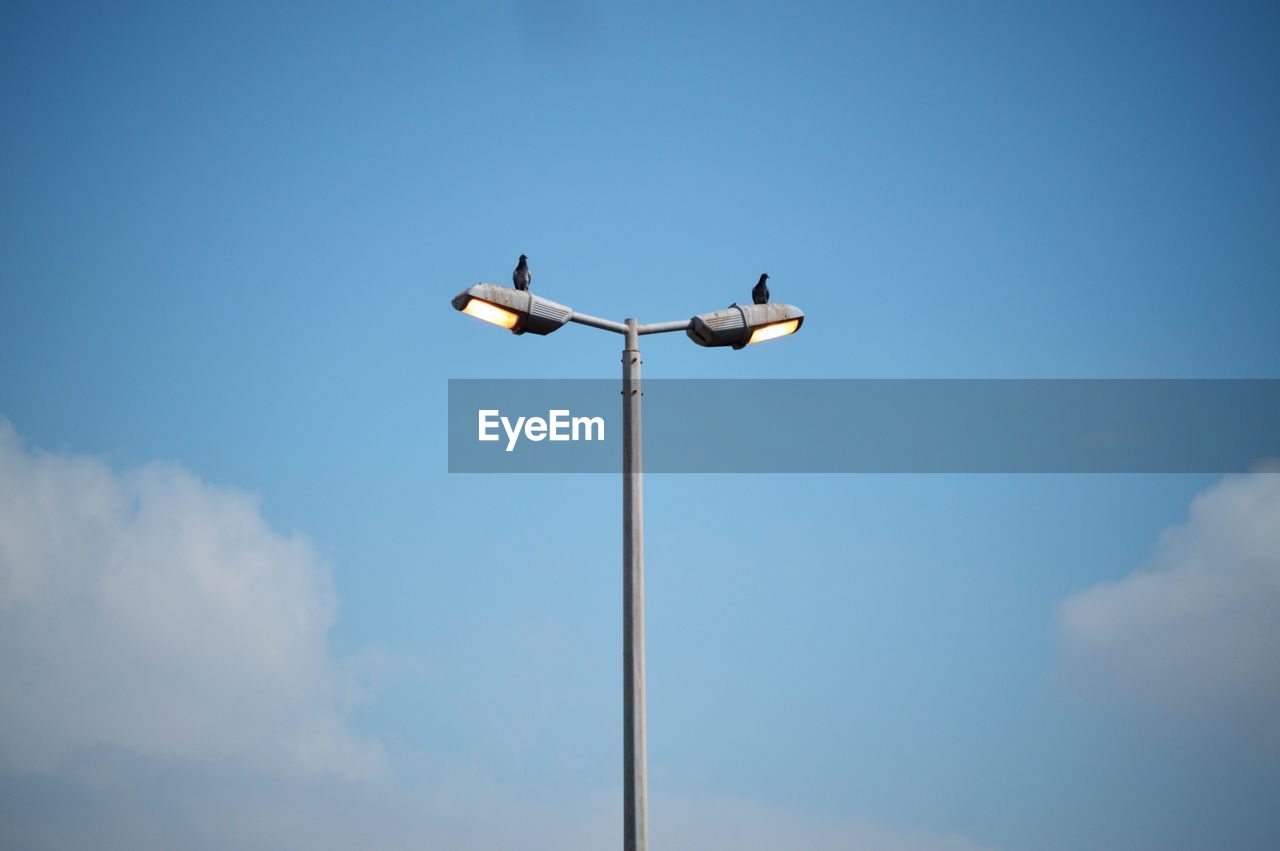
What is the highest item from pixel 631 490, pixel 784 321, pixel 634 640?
pixel 784 321

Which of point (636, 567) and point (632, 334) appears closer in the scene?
point (636, 567)

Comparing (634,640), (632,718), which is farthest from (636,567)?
(632,718)

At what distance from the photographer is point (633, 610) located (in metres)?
9.11

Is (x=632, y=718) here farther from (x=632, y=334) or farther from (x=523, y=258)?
(x=523, y=258)

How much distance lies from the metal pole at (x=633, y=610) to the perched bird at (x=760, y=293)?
126cm

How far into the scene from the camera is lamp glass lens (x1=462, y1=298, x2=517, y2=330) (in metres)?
9.35

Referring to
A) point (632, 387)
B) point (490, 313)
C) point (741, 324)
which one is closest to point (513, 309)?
point (490, 313)

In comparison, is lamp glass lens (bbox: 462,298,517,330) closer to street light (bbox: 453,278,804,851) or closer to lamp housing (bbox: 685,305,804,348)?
street light (bbox: 453,278,804,851)

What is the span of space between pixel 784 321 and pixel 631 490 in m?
2.06

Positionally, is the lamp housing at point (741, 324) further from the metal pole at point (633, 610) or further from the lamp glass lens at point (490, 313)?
the lamp glass lens at point (490, 313)

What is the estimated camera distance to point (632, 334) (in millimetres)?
9820

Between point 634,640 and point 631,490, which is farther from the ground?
point 631,490

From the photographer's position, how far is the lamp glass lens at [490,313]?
9352 mm

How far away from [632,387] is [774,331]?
1406 millimetres
